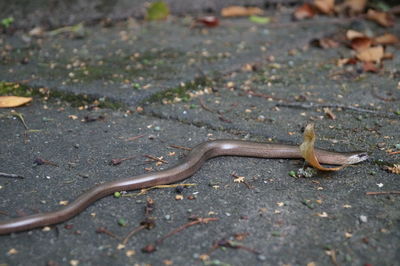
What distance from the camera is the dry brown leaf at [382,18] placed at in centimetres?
485

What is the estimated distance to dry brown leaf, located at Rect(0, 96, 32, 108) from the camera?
3.22 metres

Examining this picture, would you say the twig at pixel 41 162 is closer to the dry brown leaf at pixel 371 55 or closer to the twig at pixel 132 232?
the twig at pixel 132 232

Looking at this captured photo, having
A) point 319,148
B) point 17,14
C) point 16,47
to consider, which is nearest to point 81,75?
point 16,47

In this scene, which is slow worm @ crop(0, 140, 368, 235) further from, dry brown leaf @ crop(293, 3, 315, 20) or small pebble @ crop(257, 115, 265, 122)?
dry brown leaf @ crop(293, 3, 315, 20)

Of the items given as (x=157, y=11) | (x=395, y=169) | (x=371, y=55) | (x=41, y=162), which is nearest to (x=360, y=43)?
(x=371, y=55)

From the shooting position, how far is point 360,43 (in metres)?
4.26

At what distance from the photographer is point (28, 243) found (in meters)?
1.97

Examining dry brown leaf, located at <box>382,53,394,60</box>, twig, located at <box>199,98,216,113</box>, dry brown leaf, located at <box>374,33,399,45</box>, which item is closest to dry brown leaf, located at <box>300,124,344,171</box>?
twig, located at <box>199,98,216,113</box>

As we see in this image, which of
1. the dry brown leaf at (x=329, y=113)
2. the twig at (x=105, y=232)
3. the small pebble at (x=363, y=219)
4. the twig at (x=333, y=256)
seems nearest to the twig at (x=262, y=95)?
the dry brown leaf at (x=329, y=113)

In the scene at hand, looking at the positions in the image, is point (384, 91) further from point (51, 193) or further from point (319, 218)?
point (51, 193)

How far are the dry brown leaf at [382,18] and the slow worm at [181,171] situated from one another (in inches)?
104

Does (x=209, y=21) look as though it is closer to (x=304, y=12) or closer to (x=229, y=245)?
(x=304, y=12)

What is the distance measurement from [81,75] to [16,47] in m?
0.98

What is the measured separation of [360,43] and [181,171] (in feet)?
8.04
